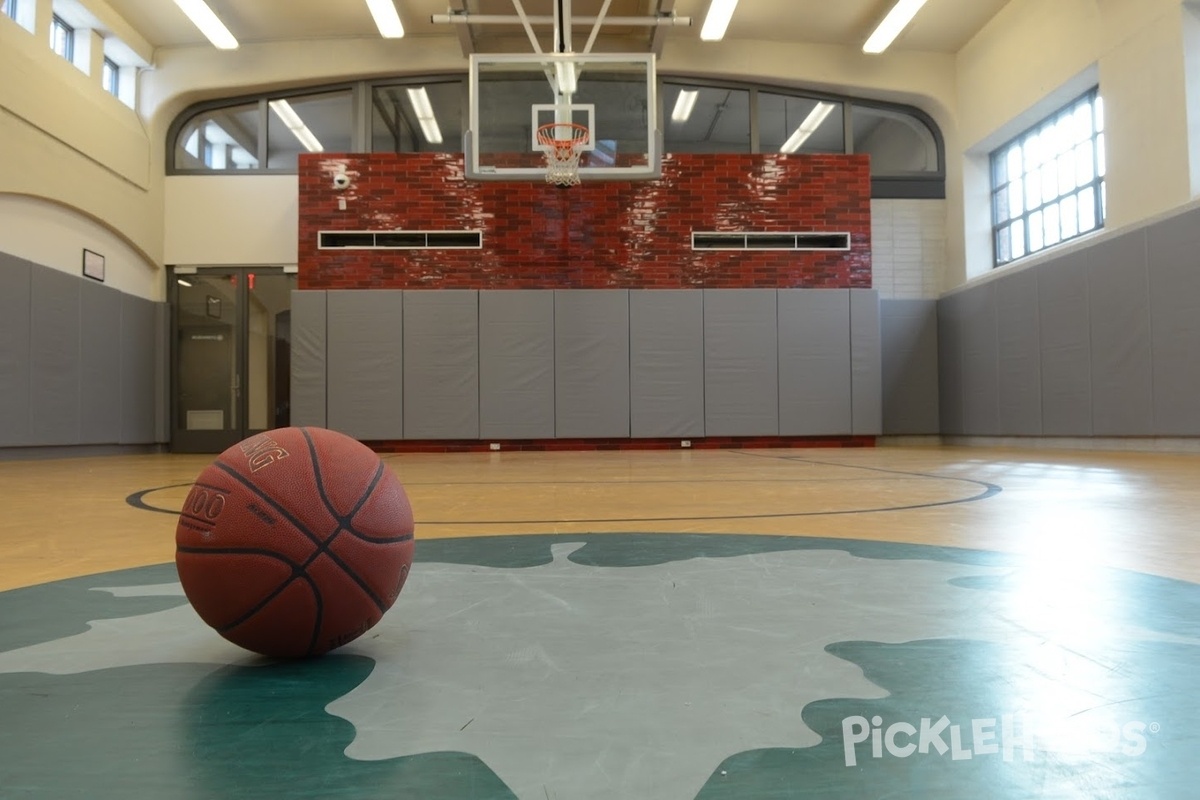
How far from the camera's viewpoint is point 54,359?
9.84m

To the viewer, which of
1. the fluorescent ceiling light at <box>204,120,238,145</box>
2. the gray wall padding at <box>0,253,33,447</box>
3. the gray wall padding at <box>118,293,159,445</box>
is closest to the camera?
the gray wall padding at <box>0,253,33,447</box>

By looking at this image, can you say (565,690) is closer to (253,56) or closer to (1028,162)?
(1028,162)

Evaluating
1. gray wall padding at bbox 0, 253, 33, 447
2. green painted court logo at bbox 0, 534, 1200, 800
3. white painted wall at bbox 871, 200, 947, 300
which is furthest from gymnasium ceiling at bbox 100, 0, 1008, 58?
green painted court logo at bbox 0, 534, 1200, 800

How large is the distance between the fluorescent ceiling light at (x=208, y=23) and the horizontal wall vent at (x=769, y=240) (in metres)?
6.61

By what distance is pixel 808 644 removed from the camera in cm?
147

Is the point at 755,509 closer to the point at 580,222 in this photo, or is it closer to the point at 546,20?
the point at 546,20

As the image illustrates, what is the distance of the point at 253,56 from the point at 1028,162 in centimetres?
1044

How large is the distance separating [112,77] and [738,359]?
914 cm

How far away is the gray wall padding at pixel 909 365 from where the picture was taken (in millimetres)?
12414

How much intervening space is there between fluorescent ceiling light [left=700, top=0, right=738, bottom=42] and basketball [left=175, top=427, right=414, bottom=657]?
396 inches

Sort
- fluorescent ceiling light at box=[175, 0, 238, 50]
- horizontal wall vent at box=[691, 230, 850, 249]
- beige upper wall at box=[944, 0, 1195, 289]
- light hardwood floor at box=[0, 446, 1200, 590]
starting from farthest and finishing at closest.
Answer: horizontal wall vent at box=[691, 230, 850, 249] < fluorescent ceiling light at box=[175, 0, 238, 50] < beige upper wall at box=[944, 0, 1195, 289] < light hardwood floor at box=[0, 446, 1200, 590]

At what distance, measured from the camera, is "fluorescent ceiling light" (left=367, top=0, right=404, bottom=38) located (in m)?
10.2

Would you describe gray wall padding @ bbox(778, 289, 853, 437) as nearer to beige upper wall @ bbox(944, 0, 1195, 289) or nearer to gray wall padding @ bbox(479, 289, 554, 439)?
beige upper wall @ bbox(944, 0, 1195, 289)

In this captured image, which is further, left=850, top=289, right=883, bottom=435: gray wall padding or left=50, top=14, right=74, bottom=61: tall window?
left=850, top=289, right=883, bottom=435: gray wall padding
